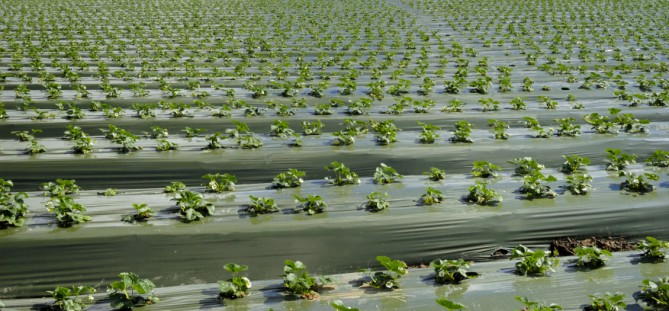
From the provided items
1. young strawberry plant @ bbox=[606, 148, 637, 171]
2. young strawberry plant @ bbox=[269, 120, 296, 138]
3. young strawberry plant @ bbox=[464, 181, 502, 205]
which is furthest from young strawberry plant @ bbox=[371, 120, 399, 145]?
young strawberry plant @ bbox=[606, 148, 637, 171]

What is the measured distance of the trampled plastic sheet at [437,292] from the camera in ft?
10.9

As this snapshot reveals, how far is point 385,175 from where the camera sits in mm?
5133

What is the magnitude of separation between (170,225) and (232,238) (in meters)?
0.49

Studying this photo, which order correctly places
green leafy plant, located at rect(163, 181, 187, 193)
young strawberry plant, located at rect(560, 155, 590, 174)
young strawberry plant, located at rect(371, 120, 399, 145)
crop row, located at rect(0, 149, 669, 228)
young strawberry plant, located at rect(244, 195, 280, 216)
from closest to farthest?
crop row, located at rect(0, 149, 669, 228)
young strawberry plant, located at rect(244, 195, 280, 216)
green leafy plant, located at rect(163, 181, 187, 193)
young strawberry plant, located at rect(560, 155, 590, 174)
young strawberry plant, located at rect(371, 120, 399, 145)

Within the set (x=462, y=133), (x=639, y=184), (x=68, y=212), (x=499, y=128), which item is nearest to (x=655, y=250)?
(x=639, y=184)

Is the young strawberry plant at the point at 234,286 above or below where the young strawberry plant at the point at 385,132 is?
below

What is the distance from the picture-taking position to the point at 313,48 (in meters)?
11.6

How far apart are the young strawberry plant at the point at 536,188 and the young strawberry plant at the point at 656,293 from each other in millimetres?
1472

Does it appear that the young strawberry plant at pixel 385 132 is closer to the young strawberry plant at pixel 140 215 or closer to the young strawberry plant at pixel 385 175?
the young strawberry plant at pixel 385 175

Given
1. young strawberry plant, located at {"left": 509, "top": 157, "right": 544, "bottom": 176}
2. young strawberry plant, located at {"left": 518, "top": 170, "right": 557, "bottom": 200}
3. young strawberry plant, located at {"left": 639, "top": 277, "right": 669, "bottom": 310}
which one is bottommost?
young strawberry plant, located at {"left": 639, "top": 277, "right": 669, "bottom": 310}

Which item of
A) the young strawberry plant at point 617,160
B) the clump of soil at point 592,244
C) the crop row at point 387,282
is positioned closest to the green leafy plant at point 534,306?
the crop row at point 387,282

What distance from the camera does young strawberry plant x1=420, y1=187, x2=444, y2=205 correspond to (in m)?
4.70

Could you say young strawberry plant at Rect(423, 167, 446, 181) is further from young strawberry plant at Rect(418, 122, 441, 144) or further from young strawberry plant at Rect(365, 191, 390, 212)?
young strawberry plant at Rect(418, 122, 441, 144)

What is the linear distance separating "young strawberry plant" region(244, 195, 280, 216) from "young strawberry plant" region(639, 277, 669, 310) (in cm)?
252
